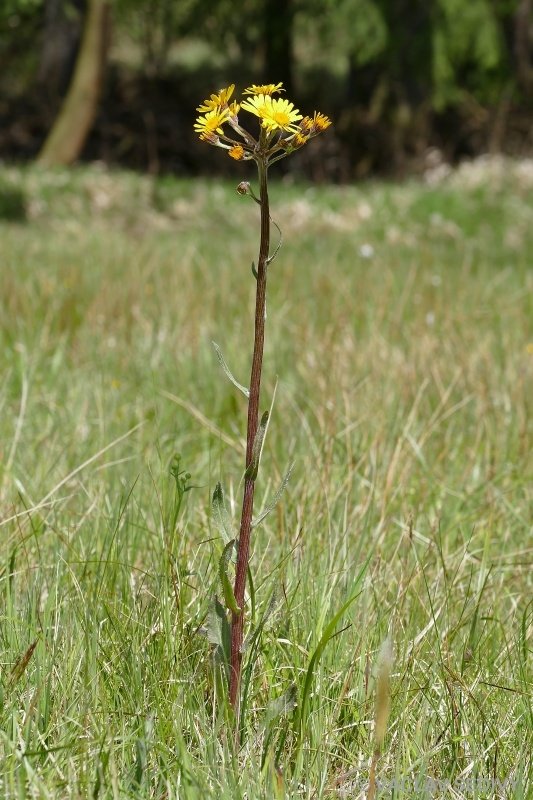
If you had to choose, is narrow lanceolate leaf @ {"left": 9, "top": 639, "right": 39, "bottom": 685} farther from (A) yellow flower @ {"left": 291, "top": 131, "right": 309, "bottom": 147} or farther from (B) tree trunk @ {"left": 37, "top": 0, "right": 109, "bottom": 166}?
(B) tree trunk @ {"left": 37, "top": 0, "right": 109, "bottom": 166}

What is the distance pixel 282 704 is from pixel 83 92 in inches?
480

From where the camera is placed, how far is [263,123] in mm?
1329

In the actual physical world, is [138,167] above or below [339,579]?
above

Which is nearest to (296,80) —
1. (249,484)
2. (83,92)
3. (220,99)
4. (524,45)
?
(524,45)

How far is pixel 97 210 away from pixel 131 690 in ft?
31.6

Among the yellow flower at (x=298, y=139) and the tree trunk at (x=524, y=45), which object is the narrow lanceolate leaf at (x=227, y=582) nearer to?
the yellow flower at (x=298, y=139)

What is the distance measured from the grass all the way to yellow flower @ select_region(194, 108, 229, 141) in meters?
0.74

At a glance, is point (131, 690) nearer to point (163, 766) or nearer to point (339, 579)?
point (163, 766)

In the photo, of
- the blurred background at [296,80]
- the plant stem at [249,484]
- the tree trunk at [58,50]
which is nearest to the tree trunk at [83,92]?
the blurred background at [296,80]

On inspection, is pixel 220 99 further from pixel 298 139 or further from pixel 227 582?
pixel 227 582

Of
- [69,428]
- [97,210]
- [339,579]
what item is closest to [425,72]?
[97,210]

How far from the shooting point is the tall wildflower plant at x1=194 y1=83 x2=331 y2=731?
136cm

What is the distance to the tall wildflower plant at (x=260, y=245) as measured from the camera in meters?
1.36

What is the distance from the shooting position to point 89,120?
12945 millimetres
